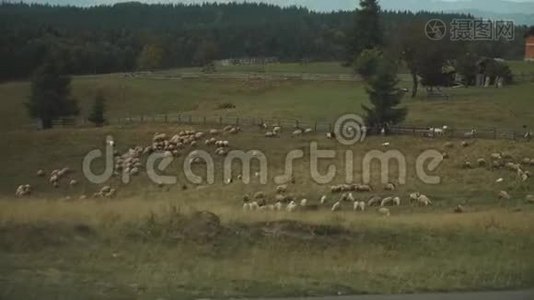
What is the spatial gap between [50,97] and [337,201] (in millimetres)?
14685

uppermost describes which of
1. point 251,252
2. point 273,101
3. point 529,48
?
point 529,48

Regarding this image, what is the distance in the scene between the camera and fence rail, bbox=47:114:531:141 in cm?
2877

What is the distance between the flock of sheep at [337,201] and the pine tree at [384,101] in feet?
30.8

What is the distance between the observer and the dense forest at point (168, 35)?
76.9 ft

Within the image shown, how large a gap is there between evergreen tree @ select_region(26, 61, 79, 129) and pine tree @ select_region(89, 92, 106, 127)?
48.5 inches

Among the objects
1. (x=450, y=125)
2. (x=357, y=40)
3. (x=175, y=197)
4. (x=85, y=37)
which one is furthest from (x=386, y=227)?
(x=357, y=40)

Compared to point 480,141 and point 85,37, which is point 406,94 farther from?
point 85,37

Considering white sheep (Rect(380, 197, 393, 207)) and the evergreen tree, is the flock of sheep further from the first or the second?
the evergreen tree

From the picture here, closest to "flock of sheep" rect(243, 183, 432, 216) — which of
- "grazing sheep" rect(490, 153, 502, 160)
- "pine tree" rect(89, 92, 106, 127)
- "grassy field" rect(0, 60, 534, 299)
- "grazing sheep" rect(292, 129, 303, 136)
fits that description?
"grassy field" rect(0, 60, 534, 299)

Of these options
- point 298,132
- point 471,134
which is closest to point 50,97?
point 298,132

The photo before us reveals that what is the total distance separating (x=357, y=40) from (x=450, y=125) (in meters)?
5.89

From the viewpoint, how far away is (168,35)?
32344mm

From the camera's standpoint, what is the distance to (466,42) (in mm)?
24359

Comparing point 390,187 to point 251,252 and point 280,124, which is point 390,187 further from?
point 251,252
